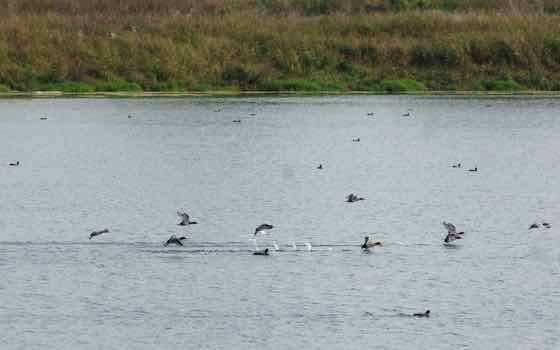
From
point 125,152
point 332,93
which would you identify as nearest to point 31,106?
point 332,93

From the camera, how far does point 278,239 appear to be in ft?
76.8

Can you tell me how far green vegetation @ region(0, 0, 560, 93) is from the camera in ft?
183

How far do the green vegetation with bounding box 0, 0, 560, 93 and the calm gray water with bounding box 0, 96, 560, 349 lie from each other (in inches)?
441

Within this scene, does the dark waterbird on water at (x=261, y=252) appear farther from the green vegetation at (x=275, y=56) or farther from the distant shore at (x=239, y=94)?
the green vegetation at (x=275, y=56)

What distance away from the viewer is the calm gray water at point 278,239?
57.6 feet

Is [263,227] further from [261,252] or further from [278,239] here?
[278,239]

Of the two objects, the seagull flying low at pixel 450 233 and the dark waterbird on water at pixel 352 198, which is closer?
the seagull flying low at pixel 450 233

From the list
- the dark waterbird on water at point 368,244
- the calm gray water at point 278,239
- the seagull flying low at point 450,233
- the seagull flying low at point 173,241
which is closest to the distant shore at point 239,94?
the calm gray water at point 278,239

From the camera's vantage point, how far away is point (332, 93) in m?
56.2

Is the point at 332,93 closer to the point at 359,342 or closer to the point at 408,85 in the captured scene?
the point at 408,85

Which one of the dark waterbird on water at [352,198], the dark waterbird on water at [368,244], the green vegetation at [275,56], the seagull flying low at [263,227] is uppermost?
the seagull flying low at [263,227]

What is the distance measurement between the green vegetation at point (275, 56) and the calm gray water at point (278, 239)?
1120cm

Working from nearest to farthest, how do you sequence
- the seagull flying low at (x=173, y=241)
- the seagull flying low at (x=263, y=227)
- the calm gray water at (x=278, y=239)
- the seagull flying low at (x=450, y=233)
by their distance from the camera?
1. the calm gray water at (x=278, y=239)
2. the seagull flying low at (x=263, y=227)
3. the seagull flying low at (x=173, y=241)
4. the seagull flying low at (x=450, y=233)

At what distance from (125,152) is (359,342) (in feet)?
72.3
